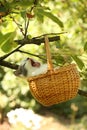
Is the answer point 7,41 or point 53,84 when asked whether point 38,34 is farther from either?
point 7,41

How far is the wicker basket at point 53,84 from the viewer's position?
161cm

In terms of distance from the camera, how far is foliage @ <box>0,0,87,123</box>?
4.37ft

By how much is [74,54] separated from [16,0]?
10.9 inches

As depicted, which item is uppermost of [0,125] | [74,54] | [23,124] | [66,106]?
[74,54]

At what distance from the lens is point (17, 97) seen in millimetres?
6461

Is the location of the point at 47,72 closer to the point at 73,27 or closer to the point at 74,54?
the point at 74,54

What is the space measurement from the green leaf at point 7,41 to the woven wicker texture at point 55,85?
36 cm

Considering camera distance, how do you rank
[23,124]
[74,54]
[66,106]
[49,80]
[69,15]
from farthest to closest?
[66,106] < [69,15] < [23,124] < [49,80] < [74,54]

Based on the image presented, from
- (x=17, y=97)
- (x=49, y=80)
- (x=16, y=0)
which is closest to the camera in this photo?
(x=16, y=0)

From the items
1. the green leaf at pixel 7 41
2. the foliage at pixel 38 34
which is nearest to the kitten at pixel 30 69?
the foliage at pixel 38 34

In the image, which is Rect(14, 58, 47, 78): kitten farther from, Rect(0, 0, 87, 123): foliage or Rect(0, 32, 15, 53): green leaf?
Rect(0, 32, 15, 53): green leaf

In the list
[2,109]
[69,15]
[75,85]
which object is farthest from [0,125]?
[75,85]

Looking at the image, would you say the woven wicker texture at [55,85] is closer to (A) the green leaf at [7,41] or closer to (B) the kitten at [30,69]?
(B) the kitten at [30,69]

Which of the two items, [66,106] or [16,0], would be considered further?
[66,106]
